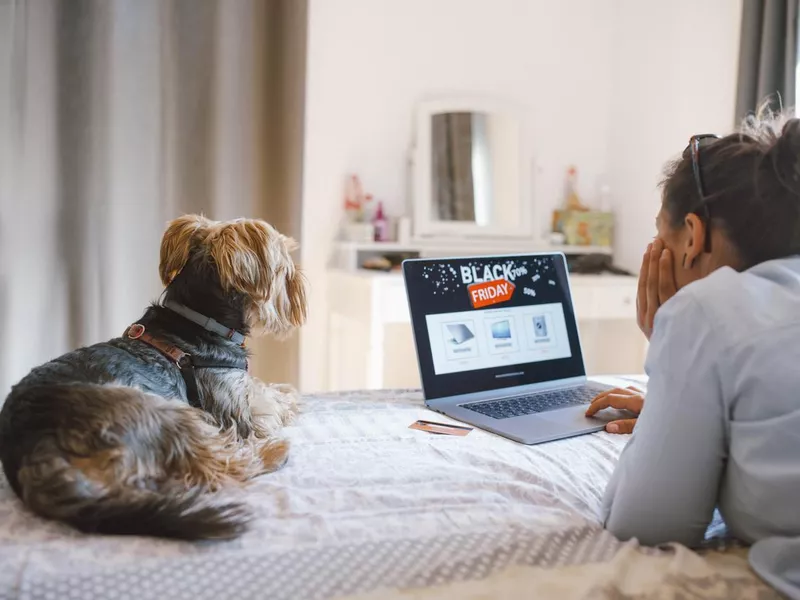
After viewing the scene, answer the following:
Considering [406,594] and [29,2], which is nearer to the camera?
[406,594]

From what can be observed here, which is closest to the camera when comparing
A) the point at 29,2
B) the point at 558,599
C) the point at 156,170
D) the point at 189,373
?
the point at 558,599

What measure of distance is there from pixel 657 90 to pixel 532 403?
2329mm

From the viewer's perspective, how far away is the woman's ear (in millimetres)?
974

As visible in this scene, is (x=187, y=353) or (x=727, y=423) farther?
(x=187, y=353)

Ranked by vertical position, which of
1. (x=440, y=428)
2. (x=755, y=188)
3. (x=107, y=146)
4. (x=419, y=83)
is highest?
(x=419, y=83)

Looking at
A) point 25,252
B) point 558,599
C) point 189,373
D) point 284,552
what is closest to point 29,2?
point 25,252

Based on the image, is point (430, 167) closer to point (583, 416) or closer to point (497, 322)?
point (497, 322)

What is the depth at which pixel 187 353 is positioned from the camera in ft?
4.52

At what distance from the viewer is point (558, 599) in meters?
0.81

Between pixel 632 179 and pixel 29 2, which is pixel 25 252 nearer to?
pixel 29 2

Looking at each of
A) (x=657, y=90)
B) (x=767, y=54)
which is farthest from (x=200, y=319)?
(x=657, y=90)

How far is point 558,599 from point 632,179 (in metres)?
3.02

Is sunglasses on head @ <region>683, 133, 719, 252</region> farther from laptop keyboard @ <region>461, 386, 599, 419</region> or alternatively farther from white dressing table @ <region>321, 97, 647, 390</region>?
white dressing table @ <region>321, 97, 647, 390</region>

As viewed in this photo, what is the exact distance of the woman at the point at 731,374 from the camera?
84cm
